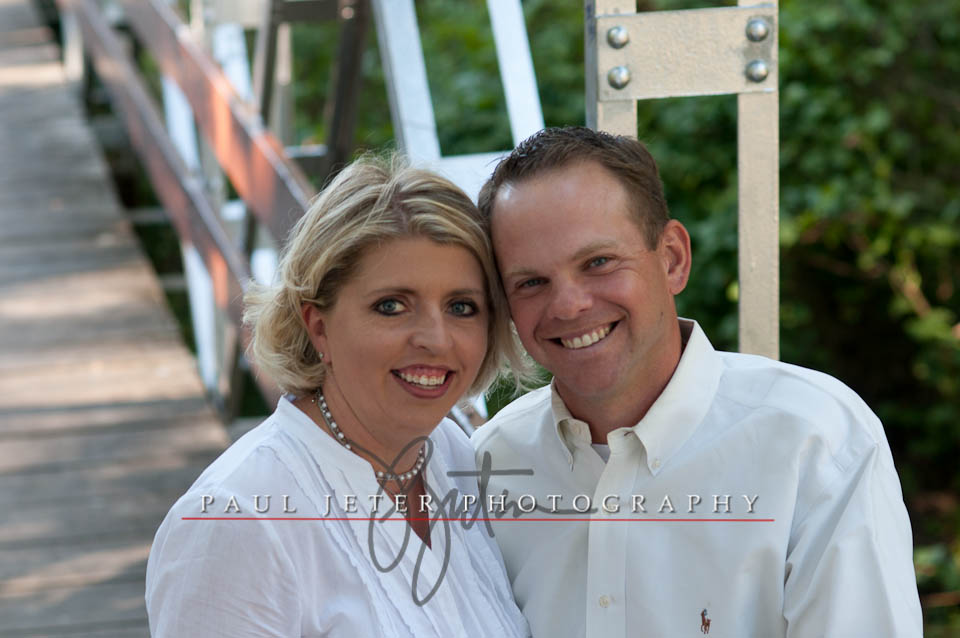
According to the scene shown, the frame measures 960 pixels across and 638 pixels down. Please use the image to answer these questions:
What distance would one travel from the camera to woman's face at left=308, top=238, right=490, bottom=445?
4.91ft

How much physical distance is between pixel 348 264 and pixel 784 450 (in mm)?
595

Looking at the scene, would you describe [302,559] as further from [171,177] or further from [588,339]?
[171,177]

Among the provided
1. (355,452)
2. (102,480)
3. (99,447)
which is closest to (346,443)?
(355,452)

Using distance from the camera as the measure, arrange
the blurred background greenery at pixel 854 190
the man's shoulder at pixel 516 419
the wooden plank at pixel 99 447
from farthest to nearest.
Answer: the blurred background greenery at pixel 854 190, the wooden plank at pixel 99 447, the man's shoulder at pixel 516 419

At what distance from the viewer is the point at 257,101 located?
310 centimetres

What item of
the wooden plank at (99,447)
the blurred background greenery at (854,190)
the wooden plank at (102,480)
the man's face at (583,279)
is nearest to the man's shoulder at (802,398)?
the man's face at (583,279)

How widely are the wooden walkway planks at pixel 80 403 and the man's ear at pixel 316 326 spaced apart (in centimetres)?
153

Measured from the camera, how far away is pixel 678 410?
1.56 m

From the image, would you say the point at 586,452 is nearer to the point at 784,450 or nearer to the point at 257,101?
the point at 784,450

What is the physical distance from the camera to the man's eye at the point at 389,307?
1.51 meters

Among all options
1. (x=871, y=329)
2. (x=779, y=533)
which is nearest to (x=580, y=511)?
(x=779, y=533)

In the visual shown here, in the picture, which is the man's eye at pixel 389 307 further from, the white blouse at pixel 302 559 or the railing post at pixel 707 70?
the railing post at pixel 707 70

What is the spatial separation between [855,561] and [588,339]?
429 millimetres

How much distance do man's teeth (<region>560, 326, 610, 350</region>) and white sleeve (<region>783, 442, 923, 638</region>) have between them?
1.10 ft
